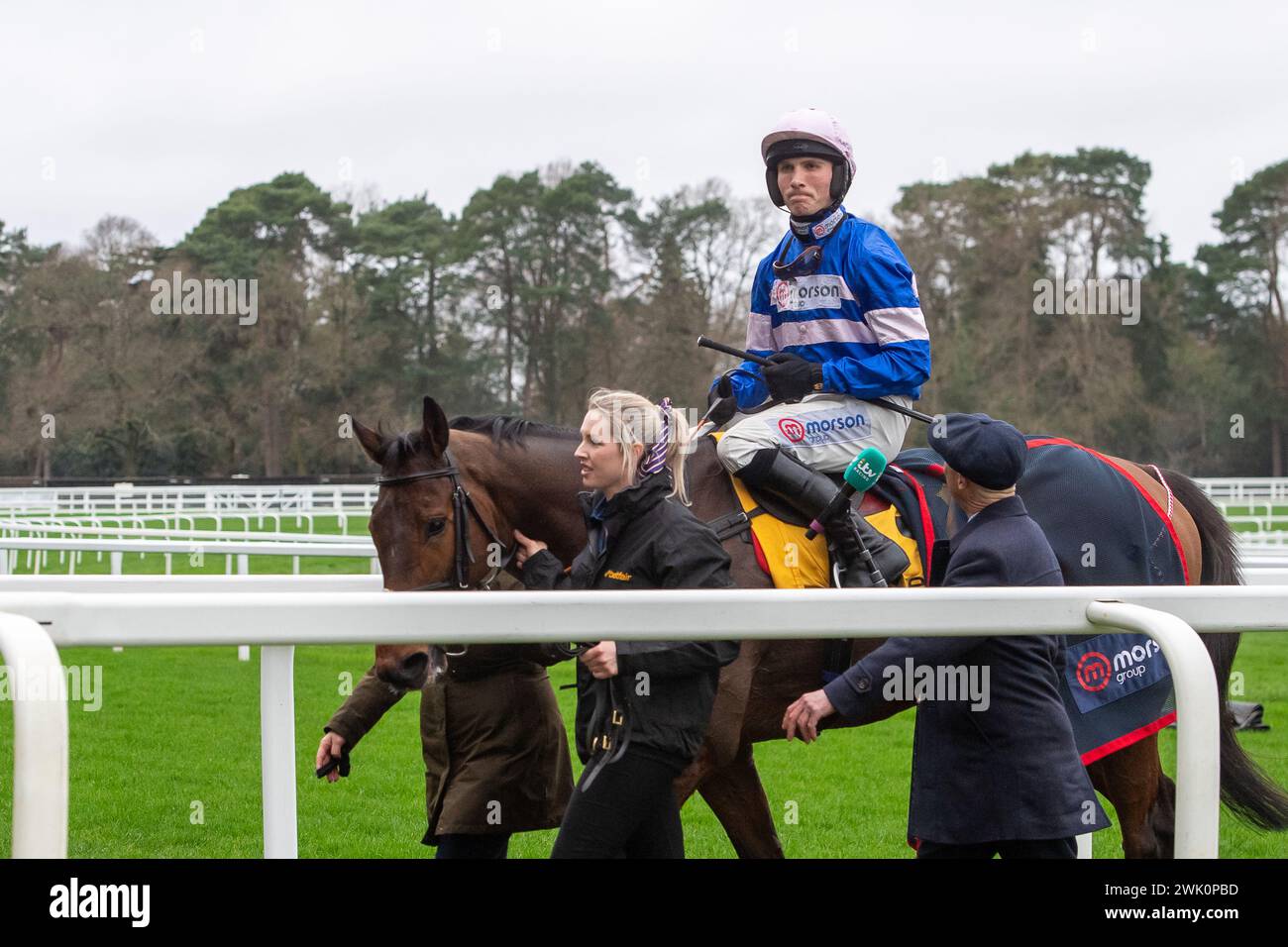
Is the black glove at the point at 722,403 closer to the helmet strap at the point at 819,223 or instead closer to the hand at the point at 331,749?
the helmet strap at the point at 819,223

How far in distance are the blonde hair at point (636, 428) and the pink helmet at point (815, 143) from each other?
1.26 meters

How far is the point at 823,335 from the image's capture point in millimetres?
3758

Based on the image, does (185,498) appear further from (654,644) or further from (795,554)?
(654,644)

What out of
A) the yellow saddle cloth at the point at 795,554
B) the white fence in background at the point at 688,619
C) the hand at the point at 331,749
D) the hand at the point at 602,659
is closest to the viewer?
the white fence in background at the point at 688,619

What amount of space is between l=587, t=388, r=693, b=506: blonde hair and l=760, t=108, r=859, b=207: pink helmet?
1.26 m

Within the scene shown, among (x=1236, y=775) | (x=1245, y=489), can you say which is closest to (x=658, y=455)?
(x=1236, y=775)

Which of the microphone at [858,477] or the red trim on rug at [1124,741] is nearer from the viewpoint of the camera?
the microphone at [858,477]

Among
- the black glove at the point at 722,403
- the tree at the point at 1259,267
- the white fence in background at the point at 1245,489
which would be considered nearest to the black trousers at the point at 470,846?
the black glove at the point at 722,403

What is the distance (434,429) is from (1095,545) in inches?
74.8

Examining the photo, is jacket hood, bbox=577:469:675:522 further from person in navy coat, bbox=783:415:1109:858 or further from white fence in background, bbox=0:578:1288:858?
white fence in background, bbox=0:578:1288:858

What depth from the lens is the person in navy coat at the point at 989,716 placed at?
2.36 metres

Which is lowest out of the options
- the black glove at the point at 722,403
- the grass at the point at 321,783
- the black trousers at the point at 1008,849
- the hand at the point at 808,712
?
the grass at the point at 321,783

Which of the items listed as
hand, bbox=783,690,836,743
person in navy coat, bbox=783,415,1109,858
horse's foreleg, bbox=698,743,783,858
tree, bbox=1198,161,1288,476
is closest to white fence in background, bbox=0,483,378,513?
horse's foreleg, bbox=698,743,783,858
